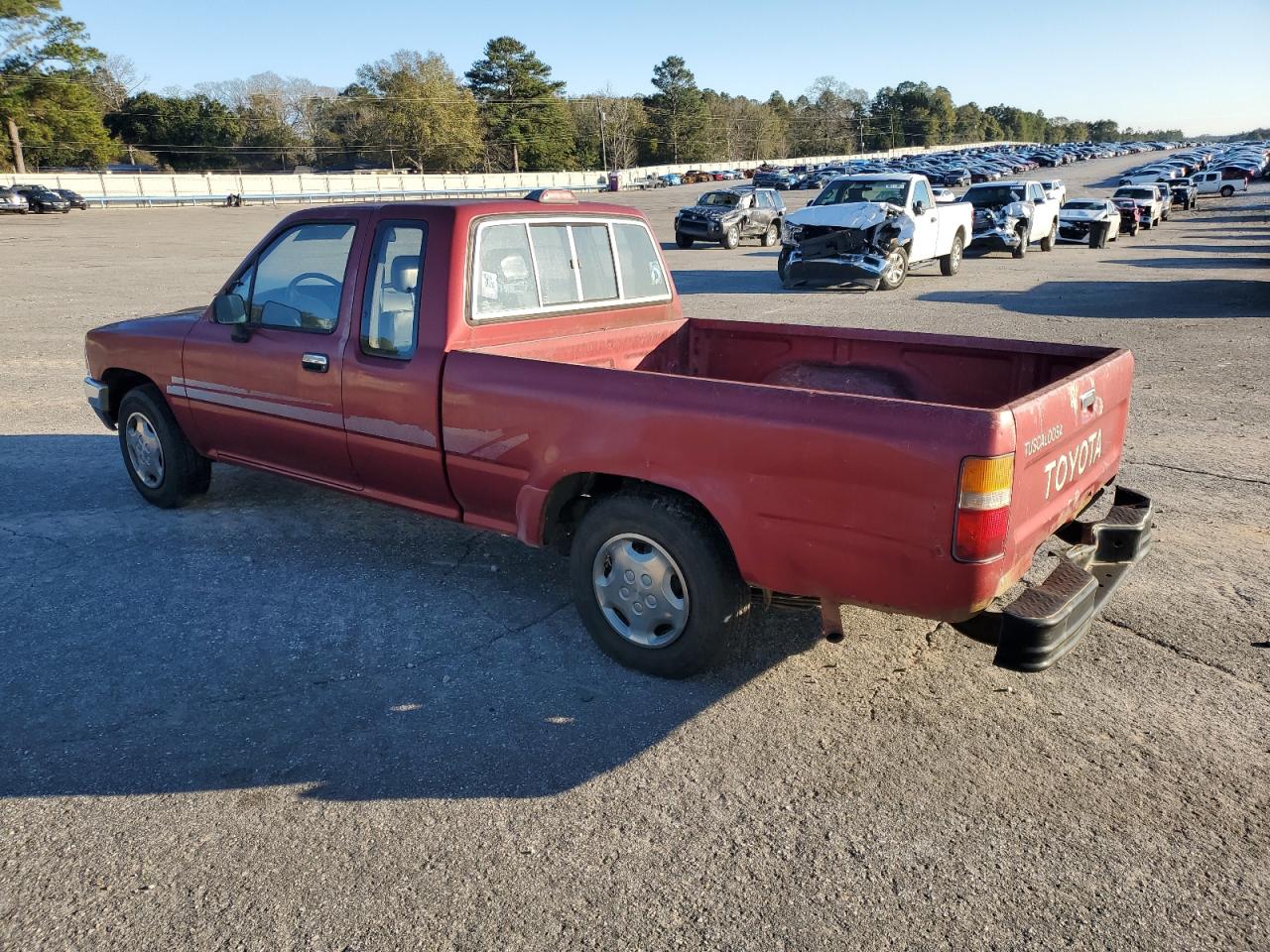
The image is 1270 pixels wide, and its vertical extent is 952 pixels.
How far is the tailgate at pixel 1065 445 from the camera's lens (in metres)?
3.08

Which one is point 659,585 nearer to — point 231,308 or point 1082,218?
point 231,308

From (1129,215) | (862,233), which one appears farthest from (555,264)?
(1129,215)

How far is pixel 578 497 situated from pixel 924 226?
16711 mm

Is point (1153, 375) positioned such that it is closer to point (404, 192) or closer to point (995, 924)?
point (995, 924)

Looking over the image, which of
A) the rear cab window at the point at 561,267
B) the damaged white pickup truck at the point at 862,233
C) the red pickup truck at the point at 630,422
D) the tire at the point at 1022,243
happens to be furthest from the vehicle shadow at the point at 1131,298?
the red pickup truck at the point at 630,422

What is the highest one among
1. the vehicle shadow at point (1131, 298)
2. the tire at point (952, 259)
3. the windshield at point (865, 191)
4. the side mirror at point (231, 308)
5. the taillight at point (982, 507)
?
the windshield at point (865, 191)

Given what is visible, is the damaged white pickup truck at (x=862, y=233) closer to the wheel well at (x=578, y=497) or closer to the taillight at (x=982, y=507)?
the wheel well at (x=578, y=497)

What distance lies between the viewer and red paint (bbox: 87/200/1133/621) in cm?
A: 304

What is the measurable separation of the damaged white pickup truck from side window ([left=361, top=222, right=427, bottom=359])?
46.0 ft

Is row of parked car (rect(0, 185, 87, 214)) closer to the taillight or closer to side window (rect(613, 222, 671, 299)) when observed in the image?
side window (rect(613, 222, 671, 299))

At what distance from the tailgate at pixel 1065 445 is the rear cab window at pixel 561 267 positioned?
2416 mm

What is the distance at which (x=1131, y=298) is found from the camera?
1639cm

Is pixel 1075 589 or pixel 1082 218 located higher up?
pixel 1082 218

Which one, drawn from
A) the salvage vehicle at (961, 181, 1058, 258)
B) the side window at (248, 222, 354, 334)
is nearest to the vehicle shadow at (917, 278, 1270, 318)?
the salvage vehicle at (961, 181, 1058, 258)
